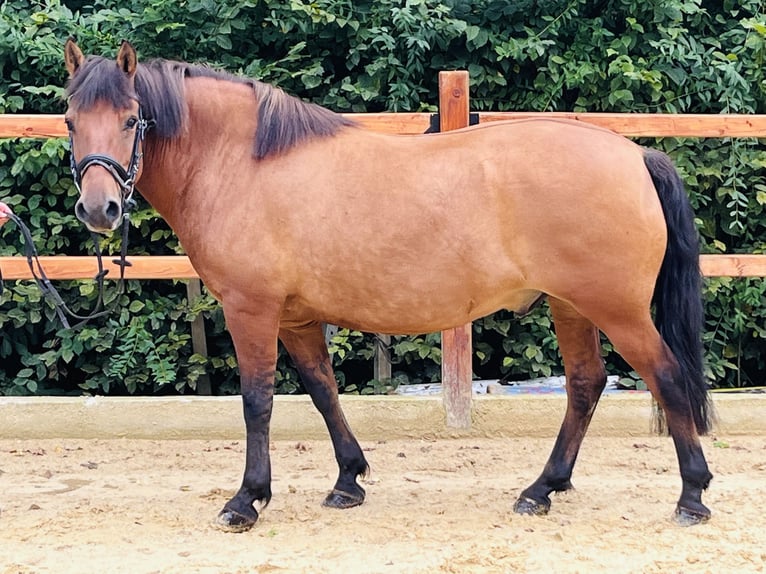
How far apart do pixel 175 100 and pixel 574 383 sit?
83.8 inches

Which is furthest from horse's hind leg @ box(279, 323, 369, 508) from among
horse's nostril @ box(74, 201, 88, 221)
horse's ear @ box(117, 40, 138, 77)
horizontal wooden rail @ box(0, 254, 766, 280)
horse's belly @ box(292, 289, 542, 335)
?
horse's ear @ box(117, 40, 138, 77)

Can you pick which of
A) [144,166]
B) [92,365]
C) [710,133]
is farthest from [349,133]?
[92,365]

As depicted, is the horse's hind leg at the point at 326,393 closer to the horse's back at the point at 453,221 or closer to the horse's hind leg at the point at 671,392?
the horse's back at the point at 453,221

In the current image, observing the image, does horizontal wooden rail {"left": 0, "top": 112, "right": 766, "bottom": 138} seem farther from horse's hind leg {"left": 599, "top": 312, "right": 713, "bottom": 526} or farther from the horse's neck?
horse's hind leg {"left": 599, "top": 312, "right": 713, "bottom": 526}

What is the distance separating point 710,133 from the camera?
15.8 feet

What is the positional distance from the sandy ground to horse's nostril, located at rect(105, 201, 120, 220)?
1.28 metres

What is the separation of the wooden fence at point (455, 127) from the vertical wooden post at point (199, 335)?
1.66ft

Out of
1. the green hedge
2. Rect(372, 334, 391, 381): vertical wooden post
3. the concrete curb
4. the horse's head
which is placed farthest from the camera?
Rect(372, 334, 391, 381): vertical wooden post

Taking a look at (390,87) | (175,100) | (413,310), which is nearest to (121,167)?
(175,100)

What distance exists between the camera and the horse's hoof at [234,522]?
11.8 feet

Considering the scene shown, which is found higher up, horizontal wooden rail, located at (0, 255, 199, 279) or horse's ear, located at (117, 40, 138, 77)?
horse's ear, located at (117, 40, 138, 77)

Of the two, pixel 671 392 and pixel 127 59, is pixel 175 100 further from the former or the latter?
pixel 671 392

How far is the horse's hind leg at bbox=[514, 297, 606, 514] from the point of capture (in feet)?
12.8

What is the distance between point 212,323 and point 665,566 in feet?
11.2
